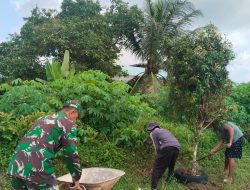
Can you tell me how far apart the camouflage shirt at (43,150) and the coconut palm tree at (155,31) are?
14.6 meters

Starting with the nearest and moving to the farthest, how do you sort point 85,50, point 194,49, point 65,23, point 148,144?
point 194,49 → point 148,144 → point 85,50 → point 65,23

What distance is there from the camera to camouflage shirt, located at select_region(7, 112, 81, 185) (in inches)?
189

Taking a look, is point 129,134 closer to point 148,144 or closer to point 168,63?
point 148,144

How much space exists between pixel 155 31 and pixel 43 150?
633 inches

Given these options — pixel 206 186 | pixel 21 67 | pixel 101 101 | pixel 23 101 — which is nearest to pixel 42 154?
pixel 101 101

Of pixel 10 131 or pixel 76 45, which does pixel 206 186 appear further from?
pixel 76 45

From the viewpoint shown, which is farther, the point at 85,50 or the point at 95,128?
the point at 85,50

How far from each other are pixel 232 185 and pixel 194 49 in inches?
121

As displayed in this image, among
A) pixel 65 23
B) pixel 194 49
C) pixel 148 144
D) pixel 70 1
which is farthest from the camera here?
pixel 70 1

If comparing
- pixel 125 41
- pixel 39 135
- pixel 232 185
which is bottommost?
pixel 232 185

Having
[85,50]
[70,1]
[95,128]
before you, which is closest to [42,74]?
[85,50]

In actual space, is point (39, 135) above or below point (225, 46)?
below

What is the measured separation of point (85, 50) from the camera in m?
20.9

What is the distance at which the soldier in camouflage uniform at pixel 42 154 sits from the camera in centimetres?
479
